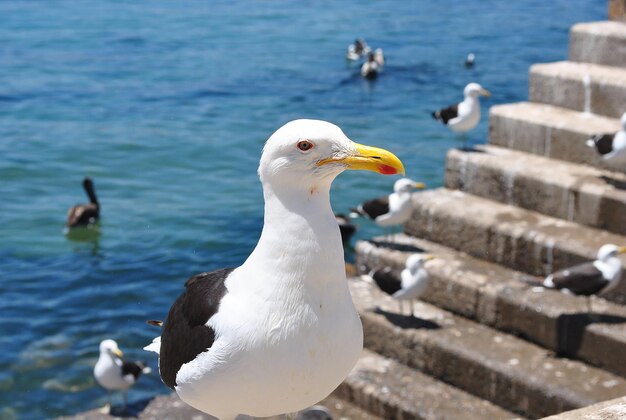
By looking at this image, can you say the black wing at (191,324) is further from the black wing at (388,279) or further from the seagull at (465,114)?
the seagull at (465,114)

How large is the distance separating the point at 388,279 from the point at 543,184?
1671 mm

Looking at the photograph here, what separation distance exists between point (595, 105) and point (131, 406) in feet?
17.5

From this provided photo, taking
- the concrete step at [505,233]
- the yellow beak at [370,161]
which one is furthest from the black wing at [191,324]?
the concrete step at [505,233]

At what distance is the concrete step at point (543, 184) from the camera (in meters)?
9.97

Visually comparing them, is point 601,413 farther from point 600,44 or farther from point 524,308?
point 600,44

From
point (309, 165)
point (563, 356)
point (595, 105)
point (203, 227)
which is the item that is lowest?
point (203, 227)

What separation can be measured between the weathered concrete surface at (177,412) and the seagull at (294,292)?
4.60 metres

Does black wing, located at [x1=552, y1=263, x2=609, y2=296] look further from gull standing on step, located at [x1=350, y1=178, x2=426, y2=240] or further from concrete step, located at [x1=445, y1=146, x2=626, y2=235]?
gull standing on step, located at [x1=350, y1=178, x2=426, y2=240]

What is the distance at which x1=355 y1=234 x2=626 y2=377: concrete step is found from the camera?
8922 mm

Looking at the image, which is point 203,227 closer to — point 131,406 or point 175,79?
point 131,406

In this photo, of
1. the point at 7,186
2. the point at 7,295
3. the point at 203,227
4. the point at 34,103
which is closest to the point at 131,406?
the point at 7,295

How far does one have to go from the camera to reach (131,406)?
1011cm

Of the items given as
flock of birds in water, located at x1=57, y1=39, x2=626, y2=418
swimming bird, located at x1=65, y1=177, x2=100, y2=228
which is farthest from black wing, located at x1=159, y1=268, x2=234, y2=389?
swimming bird, located at x1=65, y1=177, x2=100, y2=228

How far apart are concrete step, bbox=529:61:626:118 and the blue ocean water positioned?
16.4 feet
